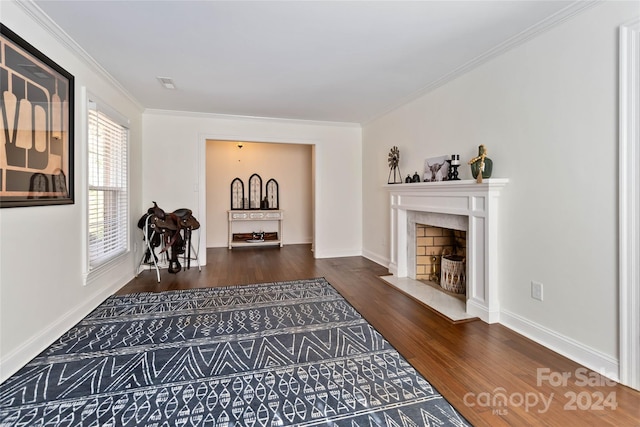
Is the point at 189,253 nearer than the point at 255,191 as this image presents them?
Yes

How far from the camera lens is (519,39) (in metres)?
2.38

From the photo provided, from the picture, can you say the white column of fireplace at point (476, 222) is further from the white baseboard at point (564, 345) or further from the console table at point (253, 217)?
the console table at point (253, 217)

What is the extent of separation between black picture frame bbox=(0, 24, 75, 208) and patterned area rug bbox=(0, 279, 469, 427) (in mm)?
1117

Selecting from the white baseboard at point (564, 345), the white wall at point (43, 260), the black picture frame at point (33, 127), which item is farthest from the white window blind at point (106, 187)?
the white baseboard at point (564, 345)

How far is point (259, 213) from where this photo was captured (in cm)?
650

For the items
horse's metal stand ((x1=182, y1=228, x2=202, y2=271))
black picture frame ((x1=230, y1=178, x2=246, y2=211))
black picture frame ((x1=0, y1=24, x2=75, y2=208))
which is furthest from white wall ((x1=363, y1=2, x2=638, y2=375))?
black picture frame ((x1=230, y1=178, x2=246, y2=211))

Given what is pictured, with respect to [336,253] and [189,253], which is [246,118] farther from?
[336,253]

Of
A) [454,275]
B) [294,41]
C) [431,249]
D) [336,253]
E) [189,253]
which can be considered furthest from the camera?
[336,253]

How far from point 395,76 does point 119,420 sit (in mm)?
3597

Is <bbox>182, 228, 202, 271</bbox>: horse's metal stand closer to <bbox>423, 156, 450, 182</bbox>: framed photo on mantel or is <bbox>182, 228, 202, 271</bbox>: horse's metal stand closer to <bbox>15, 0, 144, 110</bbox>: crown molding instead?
<bbox>15, 0, 144, 110</bbox>: crown molding

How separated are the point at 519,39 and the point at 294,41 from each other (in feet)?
5.96

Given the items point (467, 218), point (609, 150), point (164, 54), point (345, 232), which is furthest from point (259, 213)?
point (609, 150)

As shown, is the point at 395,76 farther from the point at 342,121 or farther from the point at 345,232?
Result: the point at 345,232

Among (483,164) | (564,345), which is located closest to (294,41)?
(483,164)
